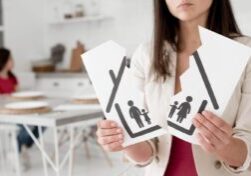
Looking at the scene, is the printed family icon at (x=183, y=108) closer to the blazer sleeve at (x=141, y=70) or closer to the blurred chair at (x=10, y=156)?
the blazer sleeve at (x=141, y=70)

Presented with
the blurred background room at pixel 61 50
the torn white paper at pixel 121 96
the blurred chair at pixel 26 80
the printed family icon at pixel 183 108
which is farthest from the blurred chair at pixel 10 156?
the printed family icon at pixel 183 108

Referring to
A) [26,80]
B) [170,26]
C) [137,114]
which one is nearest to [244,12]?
[26,80]

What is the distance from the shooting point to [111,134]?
0.99 m

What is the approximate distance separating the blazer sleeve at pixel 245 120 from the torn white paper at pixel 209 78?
10cm

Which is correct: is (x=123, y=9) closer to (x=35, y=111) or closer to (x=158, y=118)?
(x=35, y=111)

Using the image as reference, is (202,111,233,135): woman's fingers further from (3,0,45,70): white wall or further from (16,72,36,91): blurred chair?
(3,0,45,70): white wall

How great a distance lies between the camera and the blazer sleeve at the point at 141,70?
1088 millimetres

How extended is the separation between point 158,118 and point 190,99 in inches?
6.4

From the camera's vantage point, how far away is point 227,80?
2.91 ft

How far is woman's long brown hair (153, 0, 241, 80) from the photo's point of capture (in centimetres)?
108

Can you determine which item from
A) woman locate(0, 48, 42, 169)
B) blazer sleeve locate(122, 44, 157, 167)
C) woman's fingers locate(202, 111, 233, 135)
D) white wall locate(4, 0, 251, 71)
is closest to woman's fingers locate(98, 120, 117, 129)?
blazer sleeve locate(122, 44, 157, 167)

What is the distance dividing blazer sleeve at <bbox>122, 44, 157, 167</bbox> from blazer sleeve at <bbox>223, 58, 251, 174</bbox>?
195 mm

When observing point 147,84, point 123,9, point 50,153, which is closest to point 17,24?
point 123,9

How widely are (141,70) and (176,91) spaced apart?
0.12 m
